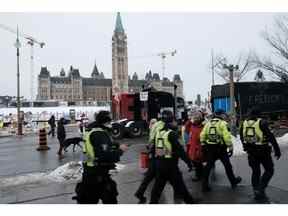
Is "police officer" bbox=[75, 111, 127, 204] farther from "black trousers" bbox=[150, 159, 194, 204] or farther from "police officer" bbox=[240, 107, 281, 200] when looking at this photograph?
"police officer" bbox=[240, 107, 281, 200]

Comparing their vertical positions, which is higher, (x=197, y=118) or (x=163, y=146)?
(x=197, y=118)

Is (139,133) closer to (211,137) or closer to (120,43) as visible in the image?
(211,137)

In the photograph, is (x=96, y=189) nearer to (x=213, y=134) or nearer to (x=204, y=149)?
(x=213, y=134)

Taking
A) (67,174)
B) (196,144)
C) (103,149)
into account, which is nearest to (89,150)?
(103,149)

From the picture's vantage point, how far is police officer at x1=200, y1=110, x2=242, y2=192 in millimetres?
7766

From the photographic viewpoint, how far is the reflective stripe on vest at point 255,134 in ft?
23.0

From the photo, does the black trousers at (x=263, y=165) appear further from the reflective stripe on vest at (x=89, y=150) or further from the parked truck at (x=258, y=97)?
the parked truck at (x=258, y=97)

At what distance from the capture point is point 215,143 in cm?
786

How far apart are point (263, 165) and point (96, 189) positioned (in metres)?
3.17

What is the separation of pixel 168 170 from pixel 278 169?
4.63 meters

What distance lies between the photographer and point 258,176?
722 cm

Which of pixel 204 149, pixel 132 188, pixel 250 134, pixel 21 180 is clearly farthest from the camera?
pixel 21 180

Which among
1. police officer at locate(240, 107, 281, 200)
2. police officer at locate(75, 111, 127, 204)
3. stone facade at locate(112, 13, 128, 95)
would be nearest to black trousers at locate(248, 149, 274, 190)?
police officer at locate(240, 107, 281, 200)
